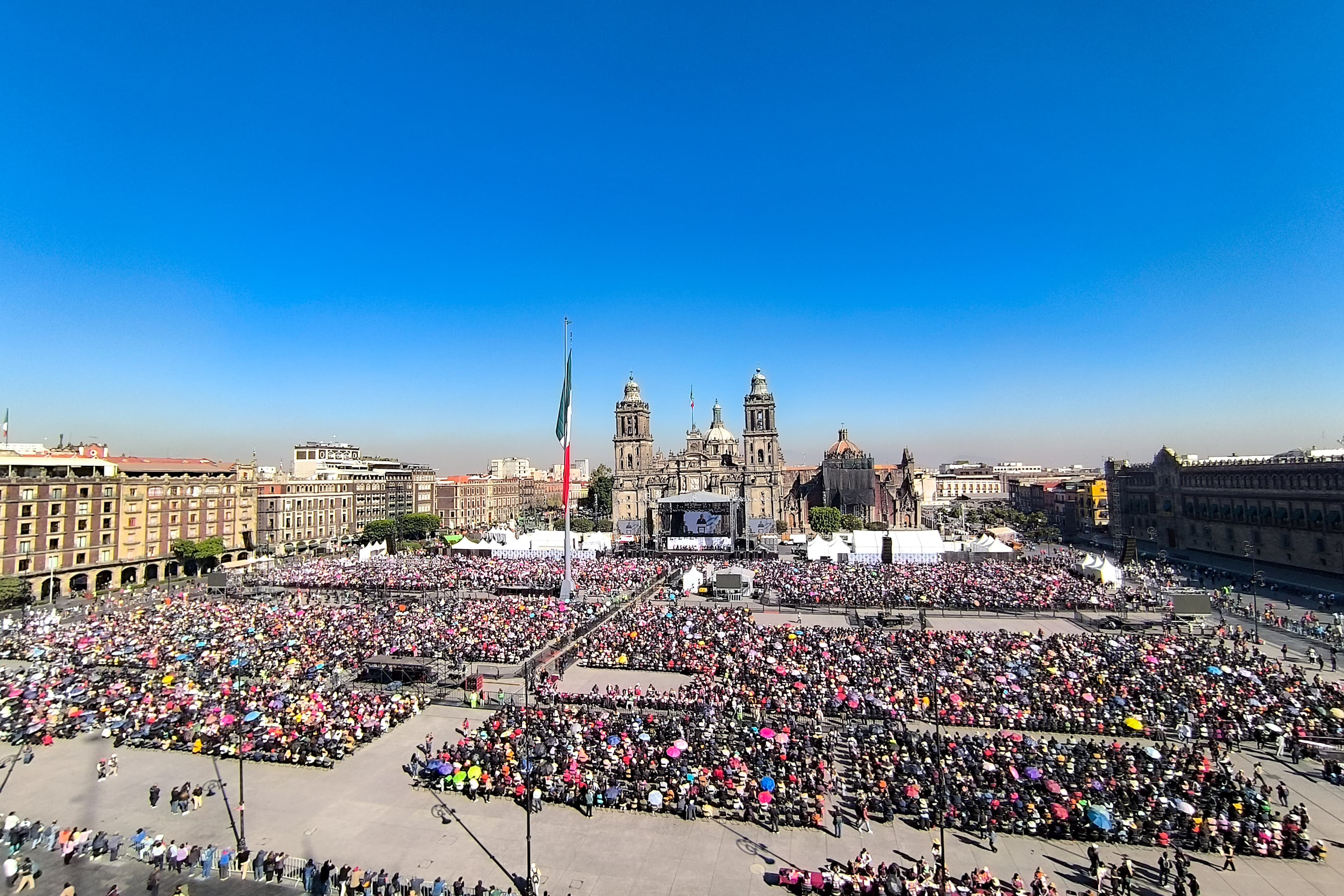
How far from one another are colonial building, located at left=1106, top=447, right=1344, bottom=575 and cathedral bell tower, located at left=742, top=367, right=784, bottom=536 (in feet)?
142

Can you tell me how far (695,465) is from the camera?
106688 mm

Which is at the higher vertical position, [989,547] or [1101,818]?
[989,547]

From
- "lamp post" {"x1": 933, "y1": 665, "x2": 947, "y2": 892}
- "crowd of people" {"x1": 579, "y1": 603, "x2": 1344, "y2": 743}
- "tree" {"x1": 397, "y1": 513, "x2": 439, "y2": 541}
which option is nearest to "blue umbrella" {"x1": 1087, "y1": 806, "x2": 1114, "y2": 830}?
"lamp post" {"x1": 933, "y1": 665, "x2": 947, "y2": 892}

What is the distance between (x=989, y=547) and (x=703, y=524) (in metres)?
26.2

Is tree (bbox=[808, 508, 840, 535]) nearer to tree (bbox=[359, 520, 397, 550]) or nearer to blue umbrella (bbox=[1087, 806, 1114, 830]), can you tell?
tree (bbox=[359, 520, 397, 550])

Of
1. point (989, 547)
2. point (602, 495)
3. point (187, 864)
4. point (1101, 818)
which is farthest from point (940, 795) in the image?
point (602, 495)

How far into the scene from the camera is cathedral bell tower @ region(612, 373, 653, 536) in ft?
Answer: 341

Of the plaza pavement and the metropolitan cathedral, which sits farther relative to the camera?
the metropolitan cathedral

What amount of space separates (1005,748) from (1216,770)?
4799 millimetres

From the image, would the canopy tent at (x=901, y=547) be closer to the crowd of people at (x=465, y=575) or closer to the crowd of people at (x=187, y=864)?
the crowd of people at (x=465, y=575)

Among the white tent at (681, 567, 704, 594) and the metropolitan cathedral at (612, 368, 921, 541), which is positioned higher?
the metropolitan cathedral at (612, 368, 921, 541)

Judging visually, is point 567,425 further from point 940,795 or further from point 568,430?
point 940,795

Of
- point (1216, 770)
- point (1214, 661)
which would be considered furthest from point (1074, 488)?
point (1216, 770)

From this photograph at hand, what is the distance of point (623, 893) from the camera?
14234mm
